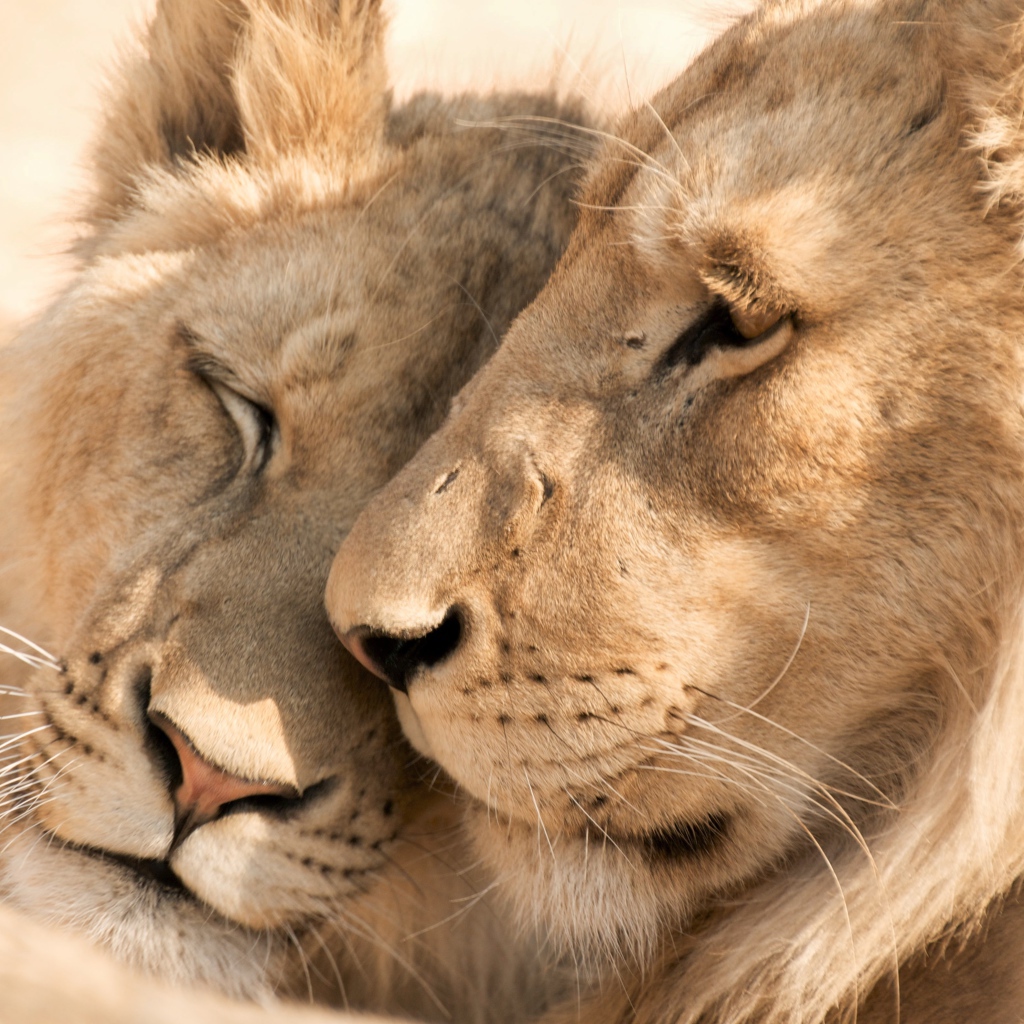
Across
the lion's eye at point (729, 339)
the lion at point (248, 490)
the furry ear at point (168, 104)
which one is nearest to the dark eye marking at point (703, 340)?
the lion's eye at point (729, 339)

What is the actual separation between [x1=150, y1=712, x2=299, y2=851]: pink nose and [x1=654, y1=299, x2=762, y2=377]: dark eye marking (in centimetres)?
60

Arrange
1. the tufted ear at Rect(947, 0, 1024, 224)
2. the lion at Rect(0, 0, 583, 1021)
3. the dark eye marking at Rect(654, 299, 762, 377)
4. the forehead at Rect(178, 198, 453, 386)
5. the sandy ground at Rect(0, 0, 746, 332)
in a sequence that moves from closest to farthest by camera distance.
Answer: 1. the tufted ear at Rect(947, 0, 1024, 224)
2. the dark eye marking at Rect(654, 299, 762, 377)
3. the lion at Rect(0, 0, 583, 1021)
4. the forehead at Rect(178, 198, 453, 386)
5. the sandy ground at Rect(0, 0, 746, 332)

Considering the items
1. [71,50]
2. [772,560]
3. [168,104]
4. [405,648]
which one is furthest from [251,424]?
[71,50]

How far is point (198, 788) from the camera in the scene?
4.43 feet

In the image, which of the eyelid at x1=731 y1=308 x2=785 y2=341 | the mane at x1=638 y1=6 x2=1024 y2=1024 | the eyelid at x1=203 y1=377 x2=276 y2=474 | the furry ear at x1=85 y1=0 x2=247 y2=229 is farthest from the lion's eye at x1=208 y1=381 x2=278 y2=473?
the mane at x1=638 y1=6 x2=1024 y2=1024

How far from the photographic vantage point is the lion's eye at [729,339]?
1234mm

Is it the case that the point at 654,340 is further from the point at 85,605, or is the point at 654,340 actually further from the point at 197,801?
the point at 85,605

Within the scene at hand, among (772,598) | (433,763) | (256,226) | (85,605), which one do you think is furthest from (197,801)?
(256,226)

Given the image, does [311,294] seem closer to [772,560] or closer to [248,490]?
[248,490]

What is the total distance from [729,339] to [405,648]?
17.4 inches

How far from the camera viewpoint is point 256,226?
1.85 metres

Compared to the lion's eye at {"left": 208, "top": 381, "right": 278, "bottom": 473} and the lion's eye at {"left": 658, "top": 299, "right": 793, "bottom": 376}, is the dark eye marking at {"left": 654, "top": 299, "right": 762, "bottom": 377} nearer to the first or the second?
the lion's eye at {"left": 658, "top": 299, "right": 793, "bottom": 376}

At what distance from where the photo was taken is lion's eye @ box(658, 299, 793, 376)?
1.23 m

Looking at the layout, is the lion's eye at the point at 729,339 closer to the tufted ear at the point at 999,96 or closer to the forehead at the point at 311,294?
the tufted ear at the point at 999,96
